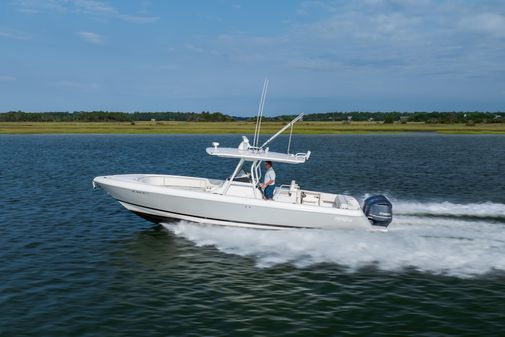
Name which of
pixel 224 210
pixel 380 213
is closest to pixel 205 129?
pixel 224 210

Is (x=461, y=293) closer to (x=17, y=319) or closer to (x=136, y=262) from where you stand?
(x=136, y=262)

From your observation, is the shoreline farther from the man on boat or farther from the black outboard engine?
the black outboard engine

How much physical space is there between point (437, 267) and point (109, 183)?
36.1ft

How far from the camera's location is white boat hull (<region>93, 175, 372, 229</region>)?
1533 cm

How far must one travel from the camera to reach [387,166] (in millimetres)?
42875

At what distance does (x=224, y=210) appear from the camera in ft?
52.0

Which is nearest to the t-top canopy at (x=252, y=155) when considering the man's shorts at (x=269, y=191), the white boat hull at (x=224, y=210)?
the man's shorts at (x=269, y=191)

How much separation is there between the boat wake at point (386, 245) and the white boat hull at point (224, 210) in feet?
0.91

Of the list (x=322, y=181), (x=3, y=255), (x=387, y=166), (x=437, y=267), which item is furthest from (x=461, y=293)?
(x=387, y=166)

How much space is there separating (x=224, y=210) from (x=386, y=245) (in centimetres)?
533

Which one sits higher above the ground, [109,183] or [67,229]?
[109,183]

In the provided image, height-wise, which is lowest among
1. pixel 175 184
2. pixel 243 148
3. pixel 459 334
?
pixel 459 334

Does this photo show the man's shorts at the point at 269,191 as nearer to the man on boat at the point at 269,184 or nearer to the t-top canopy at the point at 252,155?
the man on boat at the point at 269,184

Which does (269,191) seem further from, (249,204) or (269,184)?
(249,204)
